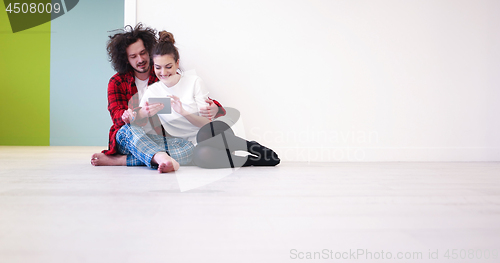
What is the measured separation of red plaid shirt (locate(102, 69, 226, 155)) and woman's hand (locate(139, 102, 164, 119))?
14 cm

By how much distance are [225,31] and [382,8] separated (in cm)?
106

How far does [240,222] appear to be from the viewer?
616 mm

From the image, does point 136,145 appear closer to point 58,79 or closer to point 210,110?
point 210,110

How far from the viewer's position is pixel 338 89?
2.14 m

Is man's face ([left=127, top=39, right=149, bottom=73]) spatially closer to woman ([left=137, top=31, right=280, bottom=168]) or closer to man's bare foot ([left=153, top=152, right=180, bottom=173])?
woman ([left=137, top=31, right=280, bottom=168])

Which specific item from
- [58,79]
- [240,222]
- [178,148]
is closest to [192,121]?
[178,148]

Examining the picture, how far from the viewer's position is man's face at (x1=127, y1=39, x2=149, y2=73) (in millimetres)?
1676

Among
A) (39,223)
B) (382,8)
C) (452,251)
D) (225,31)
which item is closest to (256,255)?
(452,251)

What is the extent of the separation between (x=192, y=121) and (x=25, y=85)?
10.7ft

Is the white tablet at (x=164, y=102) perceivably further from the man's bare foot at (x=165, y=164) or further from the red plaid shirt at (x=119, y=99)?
the man's bare foot at (x=165, y=164)

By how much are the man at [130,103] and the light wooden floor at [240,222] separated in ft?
1.80

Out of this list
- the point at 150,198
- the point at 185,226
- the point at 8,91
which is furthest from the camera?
the point at 8,91

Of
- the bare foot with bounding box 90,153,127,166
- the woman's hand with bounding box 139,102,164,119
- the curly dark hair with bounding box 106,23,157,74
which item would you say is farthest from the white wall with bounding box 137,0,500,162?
the bare foot with bounding box 90,153,127,166

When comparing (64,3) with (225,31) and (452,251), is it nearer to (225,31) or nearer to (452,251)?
(225,31)
